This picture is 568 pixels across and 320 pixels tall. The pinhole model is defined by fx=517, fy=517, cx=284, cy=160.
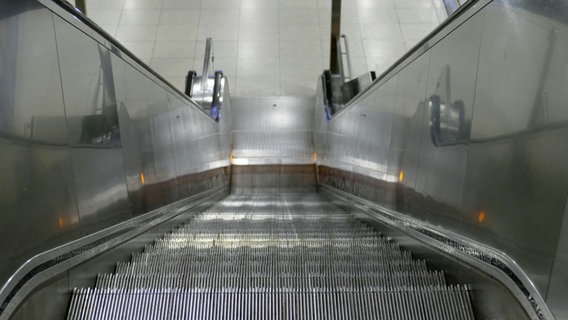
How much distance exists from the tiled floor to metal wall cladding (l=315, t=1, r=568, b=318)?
837 centimetres

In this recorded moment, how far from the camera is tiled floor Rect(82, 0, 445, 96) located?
1177 centimetres

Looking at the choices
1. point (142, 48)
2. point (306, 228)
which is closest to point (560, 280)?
point (306, 228)

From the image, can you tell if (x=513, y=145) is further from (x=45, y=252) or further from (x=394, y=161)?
(x=394, y=161)

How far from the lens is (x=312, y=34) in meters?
12.9

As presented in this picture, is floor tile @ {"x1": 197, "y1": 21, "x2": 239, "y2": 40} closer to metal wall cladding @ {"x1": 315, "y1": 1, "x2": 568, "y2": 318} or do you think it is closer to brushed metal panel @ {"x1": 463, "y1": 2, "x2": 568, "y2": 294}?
metal wall cladding @ {"x1": 315, "y1": 1, "x2": 568, "y2": 318}

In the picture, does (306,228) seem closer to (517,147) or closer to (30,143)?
(517,147)

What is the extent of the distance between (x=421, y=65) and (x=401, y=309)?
5.97ft

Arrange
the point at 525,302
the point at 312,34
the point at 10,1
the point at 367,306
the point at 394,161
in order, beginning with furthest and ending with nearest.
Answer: the point at 312,34 → the point at 394,161 → the point at 367,306 → the point at 10,1 → the point at 525,302

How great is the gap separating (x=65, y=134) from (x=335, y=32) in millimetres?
9367

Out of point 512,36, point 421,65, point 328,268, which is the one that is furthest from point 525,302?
point 421,65

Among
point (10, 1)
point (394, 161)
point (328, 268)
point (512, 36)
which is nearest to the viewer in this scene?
point (10, 1)

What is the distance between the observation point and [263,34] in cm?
1290

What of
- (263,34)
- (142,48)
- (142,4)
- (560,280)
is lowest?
(560,280)

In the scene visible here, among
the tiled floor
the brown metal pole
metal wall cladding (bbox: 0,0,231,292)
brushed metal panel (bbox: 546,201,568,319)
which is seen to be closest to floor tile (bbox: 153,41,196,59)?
the tiled floor
